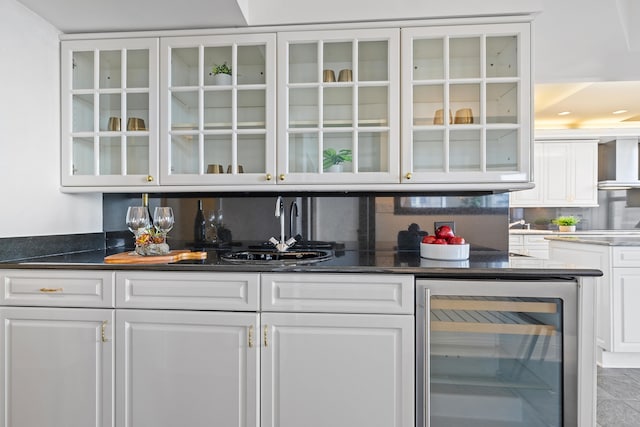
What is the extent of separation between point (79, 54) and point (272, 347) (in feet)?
6.16

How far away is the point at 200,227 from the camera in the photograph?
216 centimetres

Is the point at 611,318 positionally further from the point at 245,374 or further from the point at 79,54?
the point at 79,54

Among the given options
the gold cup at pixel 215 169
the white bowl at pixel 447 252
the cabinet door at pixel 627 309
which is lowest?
the cabinet door at pixel 627 309

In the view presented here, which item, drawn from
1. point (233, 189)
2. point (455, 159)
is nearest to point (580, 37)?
point (455, 159)

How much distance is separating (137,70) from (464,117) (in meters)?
1.78

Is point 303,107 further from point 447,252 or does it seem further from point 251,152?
point 447,252

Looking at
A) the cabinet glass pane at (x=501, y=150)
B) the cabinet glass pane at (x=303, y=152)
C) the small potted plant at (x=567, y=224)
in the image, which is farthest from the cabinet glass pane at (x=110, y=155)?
the small potted plant at (x=567, y=224)

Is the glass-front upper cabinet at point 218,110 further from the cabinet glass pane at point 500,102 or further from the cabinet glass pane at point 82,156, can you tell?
the cabinet glass pane at point 500,102

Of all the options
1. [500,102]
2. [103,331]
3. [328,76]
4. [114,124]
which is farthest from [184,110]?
[500,102]

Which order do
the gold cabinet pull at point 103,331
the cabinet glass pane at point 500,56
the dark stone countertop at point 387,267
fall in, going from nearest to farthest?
the dark stone countertop at point 387,267, the gold cabinet pull at point 103,331, the cabinet glass pane at point 500,56

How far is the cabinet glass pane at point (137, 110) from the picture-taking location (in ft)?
6.24

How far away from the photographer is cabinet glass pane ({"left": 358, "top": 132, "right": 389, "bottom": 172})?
1.85 m

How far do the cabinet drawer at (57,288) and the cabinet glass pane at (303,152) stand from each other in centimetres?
101

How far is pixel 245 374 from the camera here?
4.86 ft
